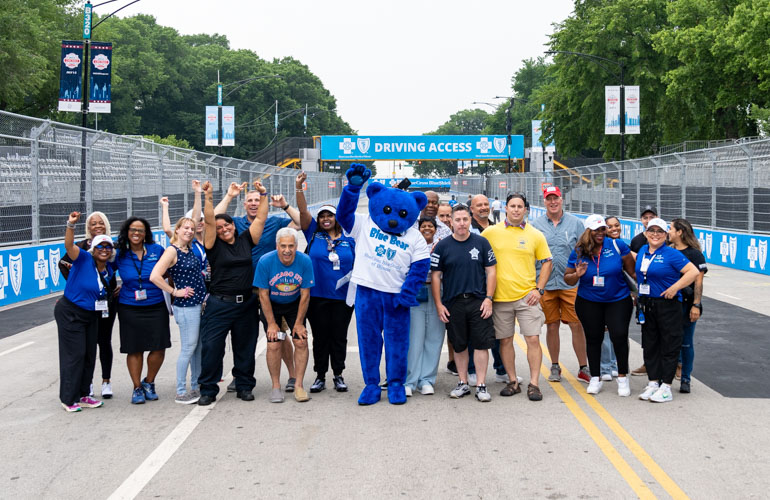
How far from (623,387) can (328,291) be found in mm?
2716

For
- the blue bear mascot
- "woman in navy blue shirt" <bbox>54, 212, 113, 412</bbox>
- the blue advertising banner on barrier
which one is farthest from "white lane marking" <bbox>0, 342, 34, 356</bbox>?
the blue advertising banner on barrier

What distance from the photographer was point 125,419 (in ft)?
22.8

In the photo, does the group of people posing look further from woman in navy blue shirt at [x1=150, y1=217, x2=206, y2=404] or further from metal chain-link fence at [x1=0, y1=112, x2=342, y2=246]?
metal chain-link fence at [x1=0, y1=112, x2=342, y2=246]

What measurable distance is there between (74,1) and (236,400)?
2140 inches

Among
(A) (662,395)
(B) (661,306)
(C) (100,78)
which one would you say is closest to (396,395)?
(A) (662,395)

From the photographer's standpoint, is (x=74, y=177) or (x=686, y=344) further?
(x=74, y=177)

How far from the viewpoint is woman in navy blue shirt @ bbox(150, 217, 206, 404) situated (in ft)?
24.0

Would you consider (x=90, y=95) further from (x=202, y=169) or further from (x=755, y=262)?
(x=755, y=262)

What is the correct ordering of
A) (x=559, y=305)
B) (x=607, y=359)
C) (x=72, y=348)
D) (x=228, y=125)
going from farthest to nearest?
(x=228, y=125) → (x=607, y=359) → (x=559, y=305) → (x=72, y=348)

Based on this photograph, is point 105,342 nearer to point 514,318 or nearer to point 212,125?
point 514,318

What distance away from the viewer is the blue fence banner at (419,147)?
61906 mm

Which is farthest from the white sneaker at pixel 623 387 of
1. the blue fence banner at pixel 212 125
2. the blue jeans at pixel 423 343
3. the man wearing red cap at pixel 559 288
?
the blue fence banner at pixel 212 125

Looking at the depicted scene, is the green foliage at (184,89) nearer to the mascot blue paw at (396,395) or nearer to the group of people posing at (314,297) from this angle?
the group of people posing at (314,297)

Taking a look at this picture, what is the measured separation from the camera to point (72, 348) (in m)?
→ 7.20
